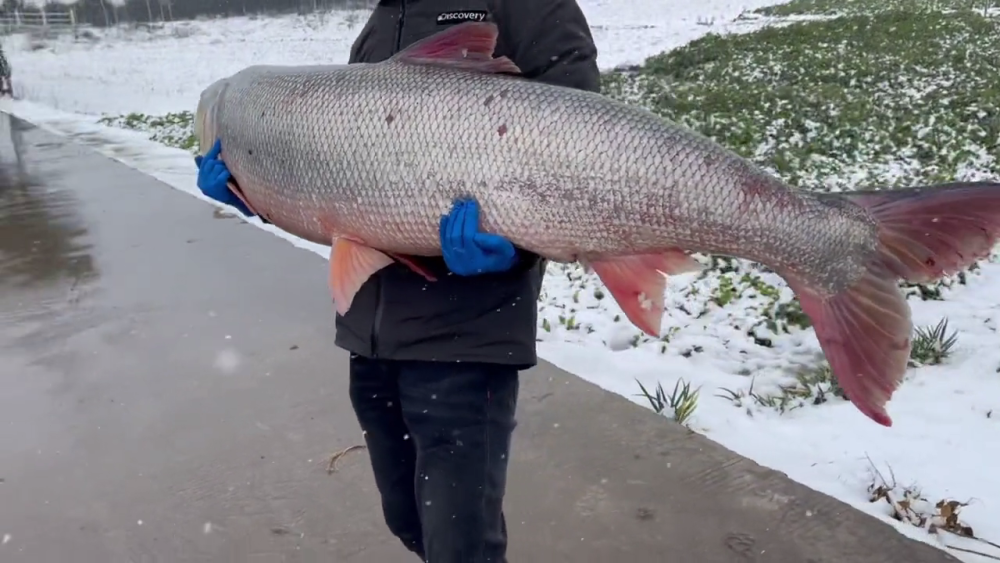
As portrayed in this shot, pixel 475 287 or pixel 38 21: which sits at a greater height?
pixel 475 287

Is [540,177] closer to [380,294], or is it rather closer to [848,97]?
[380,294]

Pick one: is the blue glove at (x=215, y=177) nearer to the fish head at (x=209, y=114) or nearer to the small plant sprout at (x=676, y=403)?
the fish head at (x=209, y=114)

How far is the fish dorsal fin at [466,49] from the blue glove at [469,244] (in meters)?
0.28

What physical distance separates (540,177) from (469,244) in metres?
0.19

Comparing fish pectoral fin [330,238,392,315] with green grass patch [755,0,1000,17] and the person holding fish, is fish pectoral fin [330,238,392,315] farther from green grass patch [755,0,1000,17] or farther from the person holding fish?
green grass patch [755,0,1000,17]

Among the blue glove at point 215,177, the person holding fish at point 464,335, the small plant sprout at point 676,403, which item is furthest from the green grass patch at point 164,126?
the person holding fish at point 464,335

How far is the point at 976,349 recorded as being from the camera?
4027mm

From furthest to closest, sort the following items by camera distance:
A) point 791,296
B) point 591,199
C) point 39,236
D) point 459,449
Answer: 1. point 39,236
2. point 791,296
3. point 459,449
4. point 591,199

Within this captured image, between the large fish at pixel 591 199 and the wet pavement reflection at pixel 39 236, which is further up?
the large fish at pixel 591 199

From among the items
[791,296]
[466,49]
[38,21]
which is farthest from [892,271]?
[38,21]

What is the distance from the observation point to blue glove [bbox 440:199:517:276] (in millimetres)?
1625

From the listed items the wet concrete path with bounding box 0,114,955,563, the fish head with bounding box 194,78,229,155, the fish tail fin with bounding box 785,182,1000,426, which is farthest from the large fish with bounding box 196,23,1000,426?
the wet concrete path with bounding box 0,114,955,563

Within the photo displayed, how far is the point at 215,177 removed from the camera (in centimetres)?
204

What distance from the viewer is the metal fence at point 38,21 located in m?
32.9
